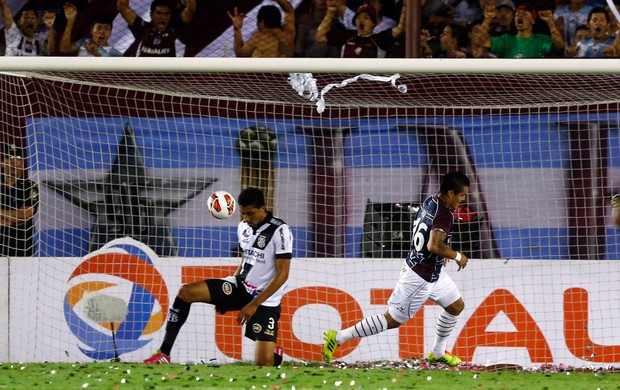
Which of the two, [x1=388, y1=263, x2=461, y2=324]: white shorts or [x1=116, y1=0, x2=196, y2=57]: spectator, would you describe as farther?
[x1=116, y1=0, x2=196, y2=57]: spectator

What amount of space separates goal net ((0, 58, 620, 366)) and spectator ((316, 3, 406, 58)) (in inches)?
55.7

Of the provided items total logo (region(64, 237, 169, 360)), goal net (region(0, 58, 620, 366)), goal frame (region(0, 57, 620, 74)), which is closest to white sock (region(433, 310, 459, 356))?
goal net (region(0, 58, 620, 366))

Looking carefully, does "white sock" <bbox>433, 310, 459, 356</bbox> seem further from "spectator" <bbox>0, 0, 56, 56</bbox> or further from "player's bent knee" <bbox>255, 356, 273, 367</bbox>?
"spectator" <bbox>0, 0, 56, 56</bbox>

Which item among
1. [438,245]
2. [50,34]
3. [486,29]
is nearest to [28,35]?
[50,34]

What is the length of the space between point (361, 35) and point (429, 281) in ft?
11.6

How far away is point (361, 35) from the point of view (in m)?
12.0

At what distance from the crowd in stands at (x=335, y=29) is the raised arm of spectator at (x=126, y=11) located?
0.04 feet

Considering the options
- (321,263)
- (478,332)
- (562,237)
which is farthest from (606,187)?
(321,263)

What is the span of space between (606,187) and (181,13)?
16.3 feet

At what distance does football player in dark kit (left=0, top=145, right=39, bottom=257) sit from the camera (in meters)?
10.4

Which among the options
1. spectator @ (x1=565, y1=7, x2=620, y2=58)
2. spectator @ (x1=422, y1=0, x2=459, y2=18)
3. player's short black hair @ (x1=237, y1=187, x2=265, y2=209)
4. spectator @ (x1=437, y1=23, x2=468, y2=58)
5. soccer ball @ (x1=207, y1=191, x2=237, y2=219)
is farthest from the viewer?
spectator @ (x1=422, y1=0, x2=459, y2=18)

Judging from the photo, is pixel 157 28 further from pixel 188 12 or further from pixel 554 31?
pixel 554 31

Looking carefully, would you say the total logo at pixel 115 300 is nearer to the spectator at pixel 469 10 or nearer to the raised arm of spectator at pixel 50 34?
the raised arm of spectator at pixel 50 34

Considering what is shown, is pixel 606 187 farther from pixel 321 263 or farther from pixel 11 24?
pixel 11 24
